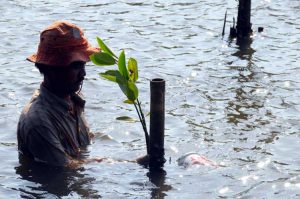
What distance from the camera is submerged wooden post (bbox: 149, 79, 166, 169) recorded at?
6293 mm

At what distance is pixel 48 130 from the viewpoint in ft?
21.1

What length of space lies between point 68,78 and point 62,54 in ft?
0.79

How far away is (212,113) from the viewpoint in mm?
9273

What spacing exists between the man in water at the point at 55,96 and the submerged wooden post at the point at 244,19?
19.4 feet

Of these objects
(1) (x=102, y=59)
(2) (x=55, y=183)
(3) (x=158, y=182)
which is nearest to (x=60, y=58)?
(1) (x=102, y=59)

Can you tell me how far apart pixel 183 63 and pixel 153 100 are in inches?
199

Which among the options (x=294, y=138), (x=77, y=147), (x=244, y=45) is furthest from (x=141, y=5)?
(x=77, y=147)

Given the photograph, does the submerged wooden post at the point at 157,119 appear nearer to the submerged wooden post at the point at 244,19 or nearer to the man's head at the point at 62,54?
the man's head at the point at 62,54

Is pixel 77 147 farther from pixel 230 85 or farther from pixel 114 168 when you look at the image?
pixel 230 85

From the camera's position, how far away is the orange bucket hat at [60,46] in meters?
6.35

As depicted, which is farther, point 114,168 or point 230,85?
point 230,85

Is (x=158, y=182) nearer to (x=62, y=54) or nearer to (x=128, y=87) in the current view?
(x=128, y=87)

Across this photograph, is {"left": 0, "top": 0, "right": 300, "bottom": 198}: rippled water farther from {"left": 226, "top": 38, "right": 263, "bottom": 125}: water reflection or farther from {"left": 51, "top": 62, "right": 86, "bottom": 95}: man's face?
{"left": 51, "top": 62, "right": 86, "bottom": 95}: man's face

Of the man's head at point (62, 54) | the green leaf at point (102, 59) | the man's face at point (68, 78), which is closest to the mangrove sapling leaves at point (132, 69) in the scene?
the green leaf at point (102, 59)
